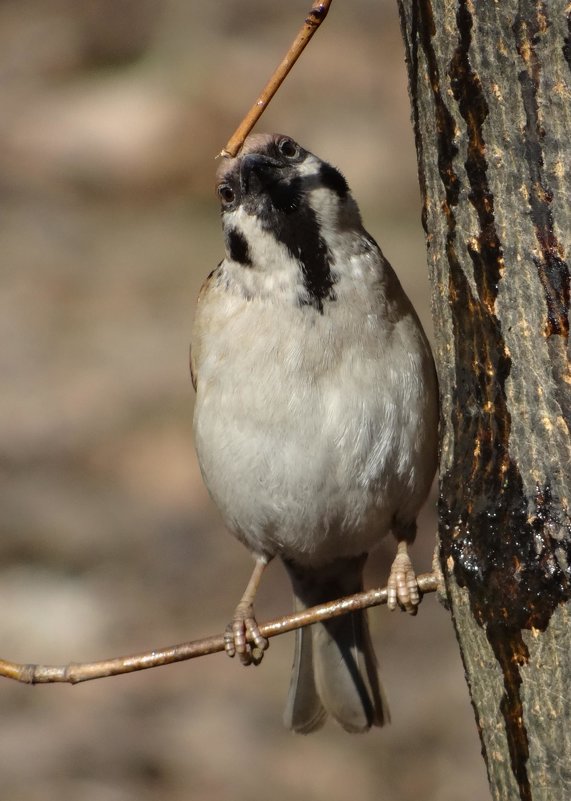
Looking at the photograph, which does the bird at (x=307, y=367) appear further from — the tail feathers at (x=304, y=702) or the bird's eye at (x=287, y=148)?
the tail feathers at (x=304, y=702)

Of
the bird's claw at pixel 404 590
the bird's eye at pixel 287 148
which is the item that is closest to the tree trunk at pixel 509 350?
the bird's claw at pixel 404 590

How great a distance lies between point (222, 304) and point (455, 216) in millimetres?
1086

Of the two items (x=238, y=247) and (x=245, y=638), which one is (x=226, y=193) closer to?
(x=238, y=247)

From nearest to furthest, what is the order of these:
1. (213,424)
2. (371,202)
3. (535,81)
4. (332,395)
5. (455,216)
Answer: (535,81) → (455,216) → (332,395) → (213,424) → (371,202)

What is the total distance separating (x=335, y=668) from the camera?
376cm

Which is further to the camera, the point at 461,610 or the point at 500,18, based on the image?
the point at 461,610

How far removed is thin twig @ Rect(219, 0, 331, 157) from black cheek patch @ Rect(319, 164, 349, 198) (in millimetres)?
838

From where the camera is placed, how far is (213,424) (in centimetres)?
320

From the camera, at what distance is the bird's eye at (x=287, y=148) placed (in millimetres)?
3102

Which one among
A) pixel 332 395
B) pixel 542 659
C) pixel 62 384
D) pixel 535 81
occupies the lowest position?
pixel 62 384

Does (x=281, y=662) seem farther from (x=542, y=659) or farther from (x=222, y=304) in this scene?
(x=542, y=659)

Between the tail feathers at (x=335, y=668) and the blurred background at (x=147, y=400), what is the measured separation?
6.17 feet

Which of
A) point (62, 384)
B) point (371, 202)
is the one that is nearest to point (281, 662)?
point (62, 384)

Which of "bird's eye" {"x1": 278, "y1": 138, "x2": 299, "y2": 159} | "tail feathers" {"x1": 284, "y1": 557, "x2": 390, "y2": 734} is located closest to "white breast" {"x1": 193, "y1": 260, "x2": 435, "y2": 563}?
"bird's eye" {"x1": 278, "y1": 138, "x2": 299, "y2": 159}
